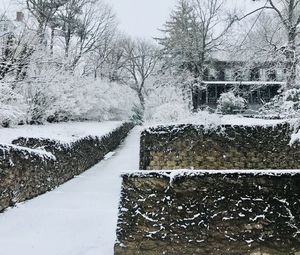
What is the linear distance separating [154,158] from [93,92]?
19941 millimetres

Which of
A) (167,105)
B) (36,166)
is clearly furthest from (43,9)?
(36,166)

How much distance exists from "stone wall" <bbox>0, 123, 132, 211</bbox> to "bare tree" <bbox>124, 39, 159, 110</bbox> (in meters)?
39.9

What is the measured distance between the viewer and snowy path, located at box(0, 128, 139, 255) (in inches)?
258

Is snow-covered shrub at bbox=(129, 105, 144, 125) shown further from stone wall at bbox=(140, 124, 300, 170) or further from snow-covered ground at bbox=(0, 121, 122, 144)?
stone wall at bbox=(140, 124, 300, 170)

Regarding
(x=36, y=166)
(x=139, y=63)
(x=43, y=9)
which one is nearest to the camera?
(x=36, y=166)

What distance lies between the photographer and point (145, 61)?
59.1 metres

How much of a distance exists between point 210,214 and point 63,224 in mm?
3263

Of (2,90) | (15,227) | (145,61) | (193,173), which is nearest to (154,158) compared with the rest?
(2,90)

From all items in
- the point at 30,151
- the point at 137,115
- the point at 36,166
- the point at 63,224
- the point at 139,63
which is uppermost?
the point at 139,63

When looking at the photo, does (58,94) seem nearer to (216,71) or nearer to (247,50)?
(247,50)

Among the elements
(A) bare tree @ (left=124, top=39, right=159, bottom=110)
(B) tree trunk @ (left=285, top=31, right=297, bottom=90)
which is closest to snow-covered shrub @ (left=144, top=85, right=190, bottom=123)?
(B) tree trunk @ (left=285, top=31, right=297, bottom=90)

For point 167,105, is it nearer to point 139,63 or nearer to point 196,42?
point 196,42

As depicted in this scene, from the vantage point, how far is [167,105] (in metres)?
35.5

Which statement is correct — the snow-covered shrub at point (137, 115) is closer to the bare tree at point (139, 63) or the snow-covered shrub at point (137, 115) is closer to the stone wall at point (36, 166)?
the bare tree at point (139, 63)
